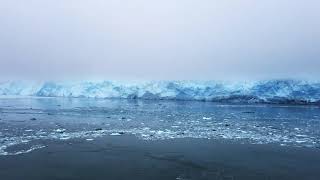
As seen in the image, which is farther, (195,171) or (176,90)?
(176,90)

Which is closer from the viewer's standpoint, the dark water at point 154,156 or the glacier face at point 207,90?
the dark water at point 154,156

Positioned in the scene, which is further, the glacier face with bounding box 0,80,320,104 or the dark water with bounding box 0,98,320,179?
the glacier face with bounding box 0,80,320,104

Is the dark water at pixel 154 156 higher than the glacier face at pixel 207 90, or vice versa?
the glacier face at pixel 207 90

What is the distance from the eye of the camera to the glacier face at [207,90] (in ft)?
447

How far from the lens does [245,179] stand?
1312 cm

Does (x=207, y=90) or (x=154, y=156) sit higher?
(x=207, y=90)

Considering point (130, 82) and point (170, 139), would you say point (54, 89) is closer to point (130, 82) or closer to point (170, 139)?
point (130, 82)

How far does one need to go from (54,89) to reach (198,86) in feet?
278

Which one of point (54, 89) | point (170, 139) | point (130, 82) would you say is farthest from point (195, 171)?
point (54, 89)

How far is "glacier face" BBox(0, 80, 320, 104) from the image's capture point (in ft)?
447

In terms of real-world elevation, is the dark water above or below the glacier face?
below

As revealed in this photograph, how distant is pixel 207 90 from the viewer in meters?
154

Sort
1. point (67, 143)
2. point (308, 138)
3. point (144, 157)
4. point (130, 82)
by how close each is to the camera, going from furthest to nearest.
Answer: point (130, 82) < point (308, 138) < point (67, 143) < point (144, 157)

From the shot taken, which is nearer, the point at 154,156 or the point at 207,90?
the point at 154,156
